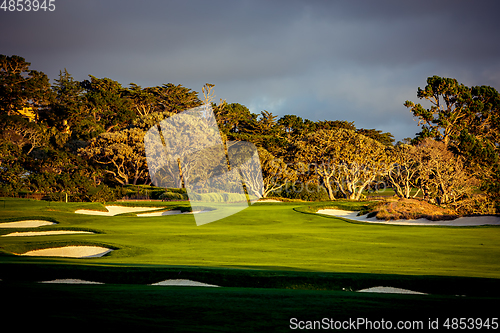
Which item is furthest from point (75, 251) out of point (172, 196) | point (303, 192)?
point (303, 192)

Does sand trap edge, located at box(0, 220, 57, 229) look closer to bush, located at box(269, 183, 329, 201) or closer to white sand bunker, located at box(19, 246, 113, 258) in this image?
white sand bunker, located at box(19, 246, 113, 258)

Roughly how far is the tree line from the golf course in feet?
54.3

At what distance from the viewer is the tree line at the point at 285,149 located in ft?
101

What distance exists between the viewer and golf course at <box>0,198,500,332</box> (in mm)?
4508

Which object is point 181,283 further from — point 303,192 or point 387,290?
point 303,192

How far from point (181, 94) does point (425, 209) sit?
1748 inches

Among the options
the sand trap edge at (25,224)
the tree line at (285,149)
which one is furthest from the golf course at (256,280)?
the tree line at (285,149)

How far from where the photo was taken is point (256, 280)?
731 centimetres

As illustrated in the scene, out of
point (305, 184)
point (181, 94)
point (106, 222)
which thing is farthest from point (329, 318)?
point (181, 94)

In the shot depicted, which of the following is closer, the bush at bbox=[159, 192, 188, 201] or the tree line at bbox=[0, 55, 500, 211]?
the tree line at bbox=[0, 55, 500, 211]

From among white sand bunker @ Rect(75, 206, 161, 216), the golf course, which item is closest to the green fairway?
the golf course

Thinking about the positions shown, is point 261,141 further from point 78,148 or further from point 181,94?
point 78,148

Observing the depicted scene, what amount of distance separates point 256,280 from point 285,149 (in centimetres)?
4127

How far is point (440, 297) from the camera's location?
6.22 m
